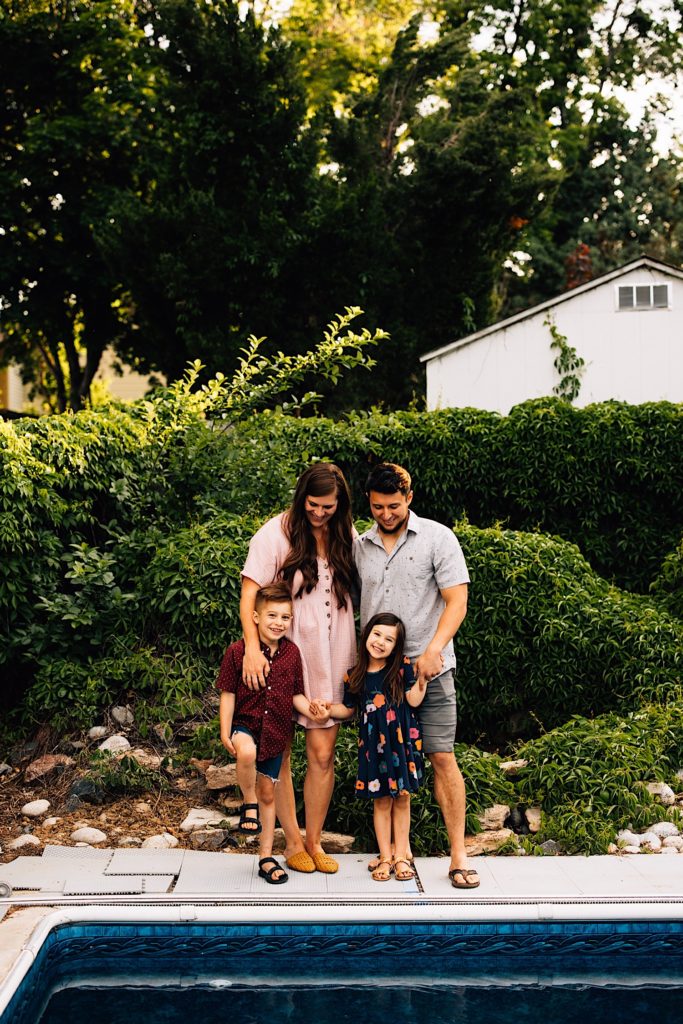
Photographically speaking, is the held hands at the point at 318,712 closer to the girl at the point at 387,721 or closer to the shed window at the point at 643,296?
the girl at the point at 387,721

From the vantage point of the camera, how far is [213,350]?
16750 mm

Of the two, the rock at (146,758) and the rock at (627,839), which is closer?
the rock at (627,839)

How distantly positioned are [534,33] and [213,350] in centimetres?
1368

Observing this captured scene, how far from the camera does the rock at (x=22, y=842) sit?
5051 millimetres

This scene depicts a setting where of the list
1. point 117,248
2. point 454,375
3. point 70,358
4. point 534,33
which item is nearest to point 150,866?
point 454,375

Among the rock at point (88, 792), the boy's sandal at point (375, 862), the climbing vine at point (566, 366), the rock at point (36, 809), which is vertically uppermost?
the climbing vine at point (566, 366)

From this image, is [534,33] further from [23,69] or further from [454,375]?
[454,375]

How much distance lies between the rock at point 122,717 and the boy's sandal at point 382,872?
7.57 feet

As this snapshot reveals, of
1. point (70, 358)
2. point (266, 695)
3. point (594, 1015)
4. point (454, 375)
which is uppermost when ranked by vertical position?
point (70, 358)

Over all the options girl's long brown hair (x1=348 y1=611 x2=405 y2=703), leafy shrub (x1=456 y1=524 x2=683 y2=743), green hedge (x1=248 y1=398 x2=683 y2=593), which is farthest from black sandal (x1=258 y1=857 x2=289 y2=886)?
green hedge (x1=248 y1=398 x2=683 y2=593)

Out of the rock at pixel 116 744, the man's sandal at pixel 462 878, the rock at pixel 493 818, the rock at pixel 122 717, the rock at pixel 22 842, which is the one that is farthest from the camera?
the rock at pixel 122 717

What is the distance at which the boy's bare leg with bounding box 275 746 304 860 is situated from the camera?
4.62 meters

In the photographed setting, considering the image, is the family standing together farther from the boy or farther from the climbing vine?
the climbing vine

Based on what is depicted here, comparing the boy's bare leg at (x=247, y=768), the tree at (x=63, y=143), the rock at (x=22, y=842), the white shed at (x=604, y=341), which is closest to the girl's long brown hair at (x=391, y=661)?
the boy's bare leg at (x=247, y=768)
